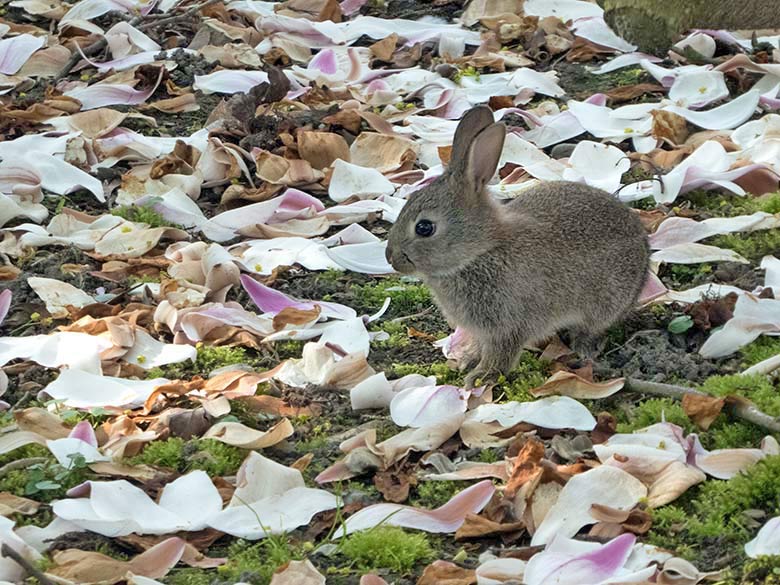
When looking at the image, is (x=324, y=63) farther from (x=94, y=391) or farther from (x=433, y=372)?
(x=94, y=391)

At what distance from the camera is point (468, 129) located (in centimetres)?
522

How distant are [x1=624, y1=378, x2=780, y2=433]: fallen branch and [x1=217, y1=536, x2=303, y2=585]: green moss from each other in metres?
1.53

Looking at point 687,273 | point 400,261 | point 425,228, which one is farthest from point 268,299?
point 687,273

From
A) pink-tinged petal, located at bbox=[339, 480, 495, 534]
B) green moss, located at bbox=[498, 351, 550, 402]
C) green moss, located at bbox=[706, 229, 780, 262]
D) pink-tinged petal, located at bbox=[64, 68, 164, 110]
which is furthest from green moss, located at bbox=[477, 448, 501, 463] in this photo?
pink-tinged petal, located at bbox=[64, 68, 164, 110]

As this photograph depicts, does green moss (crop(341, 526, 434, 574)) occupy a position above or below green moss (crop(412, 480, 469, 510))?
above

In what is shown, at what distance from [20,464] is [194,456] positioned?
0.58m

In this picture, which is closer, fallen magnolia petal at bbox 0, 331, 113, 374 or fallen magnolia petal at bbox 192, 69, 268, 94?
fallen magnolia petal at bbox 0, 331, 113, 374

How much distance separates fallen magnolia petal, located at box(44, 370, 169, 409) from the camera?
192 inches

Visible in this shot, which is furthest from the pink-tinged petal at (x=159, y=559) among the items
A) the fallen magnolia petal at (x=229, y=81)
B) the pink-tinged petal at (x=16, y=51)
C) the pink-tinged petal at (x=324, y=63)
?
the pink-tinged petal at (x=16, y=51)

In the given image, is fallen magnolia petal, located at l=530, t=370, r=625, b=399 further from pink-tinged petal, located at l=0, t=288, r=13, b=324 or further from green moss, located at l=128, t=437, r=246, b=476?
pink-tinged petal, located at l=0, t=288, r=13, b=324

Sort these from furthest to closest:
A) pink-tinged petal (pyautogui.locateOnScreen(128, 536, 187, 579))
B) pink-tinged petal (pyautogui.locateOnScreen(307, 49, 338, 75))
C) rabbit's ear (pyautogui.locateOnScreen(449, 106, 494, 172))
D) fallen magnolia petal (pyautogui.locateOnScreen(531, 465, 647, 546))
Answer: pink-tinged petal (pyautogui.locateOnScreen(307, 49, 338, 75)) → rabbit's ear (pyautogui.locateOnScreen(449, 106, 494, 172)) → fallen magnolia petal (pyautogui.locateOnScreen(531, 465, 647, 546)) → pink-tinged petal (pyautogui.locateOnScreen(128, 536, 187, 579))

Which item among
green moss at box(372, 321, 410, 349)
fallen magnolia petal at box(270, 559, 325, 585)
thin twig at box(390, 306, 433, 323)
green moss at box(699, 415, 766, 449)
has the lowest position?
thin twig at box(390, 306, 433, 323)

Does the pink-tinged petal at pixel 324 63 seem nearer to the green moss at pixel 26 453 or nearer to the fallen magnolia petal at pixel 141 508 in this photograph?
the green moss at pixel 26 453

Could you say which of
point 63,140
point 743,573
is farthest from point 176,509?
point 63,140
